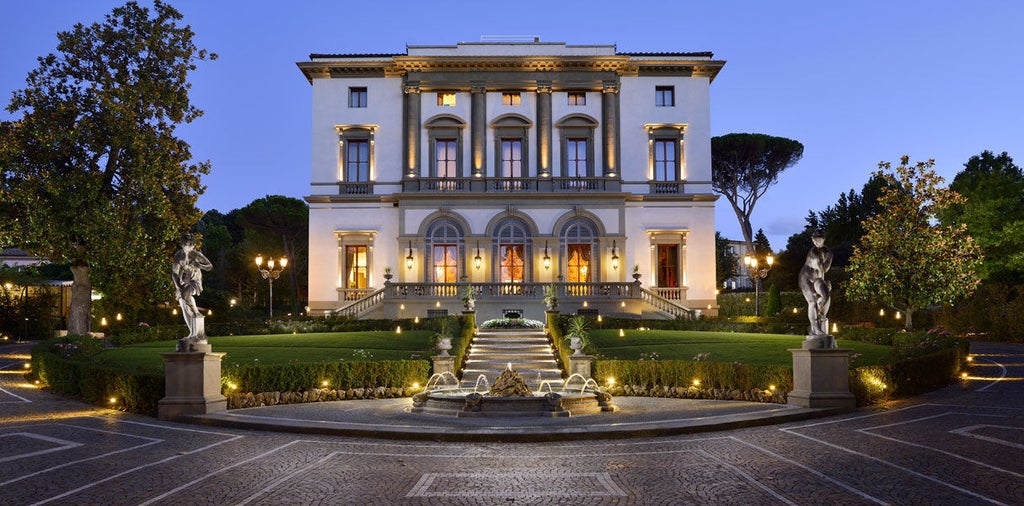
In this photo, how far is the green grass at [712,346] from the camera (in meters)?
21.2

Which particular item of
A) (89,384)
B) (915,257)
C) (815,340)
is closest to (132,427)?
(89,384)

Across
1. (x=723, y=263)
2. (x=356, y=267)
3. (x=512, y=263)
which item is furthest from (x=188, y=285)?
(x=723, y=263)

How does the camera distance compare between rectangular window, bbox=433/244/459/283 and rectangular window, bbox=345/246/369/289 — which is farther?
rectangular window, bbox=345/246/369/289

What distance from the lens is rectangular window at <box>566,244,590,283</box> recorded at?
3888 centimetres

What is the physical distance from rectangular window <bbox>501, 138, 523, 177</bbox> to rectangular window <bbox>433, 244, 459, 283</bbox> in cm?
487

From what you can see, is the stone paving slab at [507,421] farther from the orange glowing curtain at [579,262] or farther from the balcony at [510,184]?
the balcony at [510,184]

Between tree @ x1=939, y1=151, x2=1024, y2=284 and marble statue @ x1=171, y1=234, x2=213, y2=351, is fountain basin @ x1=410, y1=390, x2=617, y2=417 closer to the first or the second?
marble statue @ x1=171, y1=234, x2=213, y2=351

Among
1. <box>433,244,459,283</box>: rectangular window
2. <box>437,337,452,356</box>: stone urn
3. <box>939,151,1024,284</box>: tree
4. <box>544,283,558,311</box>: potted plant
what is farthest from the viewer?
<box>939,151,1024,284</box>: tree

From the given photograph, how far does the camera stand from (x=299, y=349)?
24234 millimetres

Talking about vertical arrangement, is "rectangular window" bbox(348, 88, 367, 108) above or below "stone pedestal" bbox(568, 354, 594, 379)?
above

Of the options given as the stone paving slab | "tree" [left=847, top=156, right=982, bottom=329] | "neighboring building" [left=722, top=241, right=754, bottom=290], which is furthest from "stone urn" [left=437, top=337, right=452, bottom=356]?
"neighboring building" [left=722, top=241, right=754, bottom=290]

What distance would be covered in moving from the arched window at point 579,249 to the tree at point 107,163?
57.6ft

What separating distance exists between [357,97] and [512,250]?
11276mm

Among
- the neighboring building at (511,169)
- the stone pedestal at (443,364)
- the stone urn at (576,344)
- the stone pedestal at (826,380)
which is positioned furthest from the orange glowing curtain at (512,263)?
the stone pedestal at (826,380)
